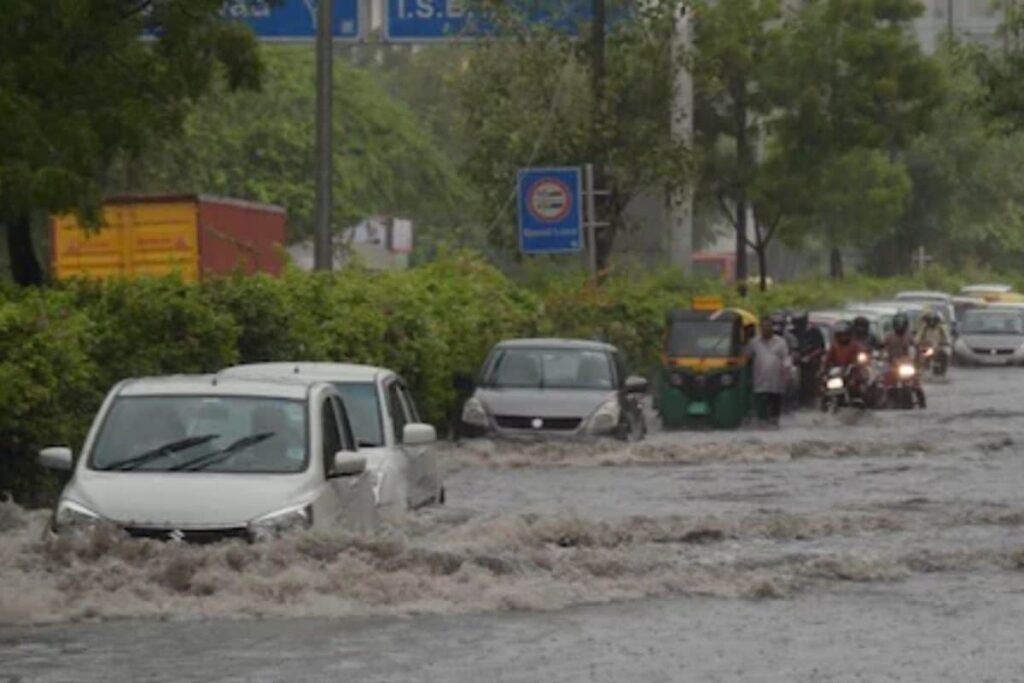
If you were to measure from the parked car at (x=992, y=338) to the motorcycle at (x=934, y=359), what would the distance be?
10.5m

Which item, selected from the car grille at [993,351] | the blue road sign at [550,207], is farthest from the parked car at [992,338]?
the blue road sign at [550,207]

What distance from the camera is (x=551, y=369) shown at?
1405 inches

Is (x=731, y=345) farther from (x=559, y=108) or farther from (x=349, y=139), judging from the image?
(x=349, y=139)

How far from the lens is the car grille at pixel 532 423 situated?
34.4m

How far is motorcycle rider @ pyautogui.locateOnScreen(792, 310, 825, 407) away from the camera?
165ft

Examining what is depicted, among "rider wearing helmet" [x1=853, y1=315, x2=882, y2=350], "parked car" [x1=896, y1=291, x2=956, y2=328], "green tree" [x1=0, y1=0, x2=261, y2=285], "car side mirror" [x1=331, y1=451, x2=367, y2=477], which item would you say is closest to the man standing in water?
"rider wearing helmet" [x1=853, y1=315, x2=882, y2=350]

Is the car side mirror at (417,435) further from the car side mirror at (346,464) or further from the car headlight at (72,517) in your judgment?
the car headlight at (72,517)

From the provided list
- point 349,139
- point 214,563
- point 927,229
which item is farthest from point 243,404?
point 927,229

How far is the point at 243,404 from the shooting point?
18781 millimetres

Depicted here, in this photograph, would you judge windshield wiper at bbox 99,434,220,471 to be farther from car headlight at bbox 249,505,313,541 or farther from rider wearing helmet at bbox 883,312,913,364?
rider wearing helmet at bbox 883,312,913,364

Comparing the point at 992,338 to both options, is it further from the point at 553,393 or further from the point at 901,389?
the point at 553,393

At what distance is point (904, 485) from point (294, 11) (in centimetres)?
1137

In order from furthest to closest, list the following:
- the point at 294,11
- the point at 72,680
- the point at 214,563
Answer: the point at 294,11 → the point at 214,563 → the point at 72,680

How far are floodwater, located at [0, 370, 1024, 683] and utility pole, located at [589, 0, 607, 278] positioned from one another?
76.8ft
